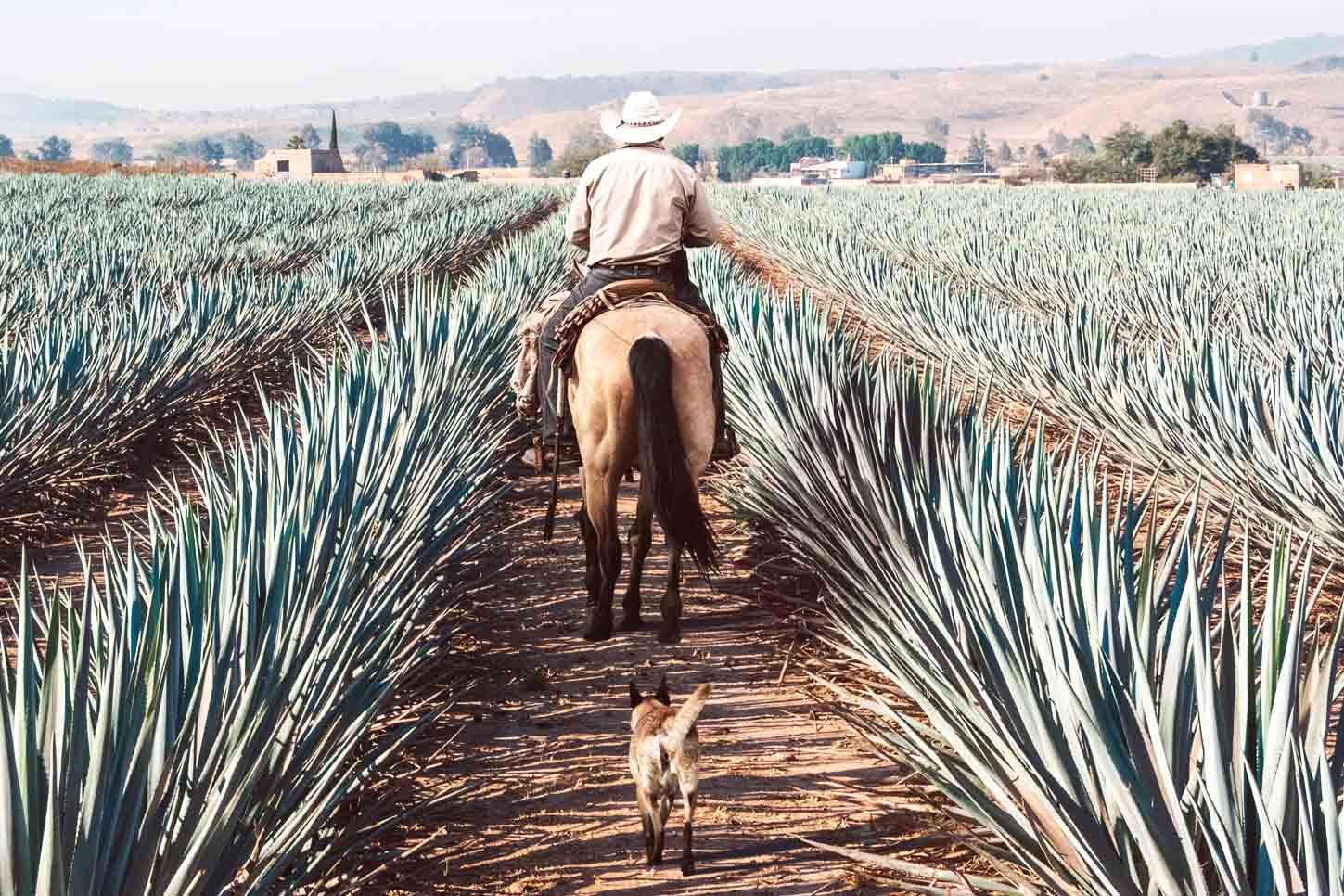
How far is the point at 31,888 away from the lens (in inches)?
71.3

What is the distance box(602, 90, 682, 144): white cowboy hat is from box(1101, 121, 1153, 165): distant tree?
265 ft

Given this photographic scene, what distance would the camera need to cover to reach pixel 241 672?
276 centimetres

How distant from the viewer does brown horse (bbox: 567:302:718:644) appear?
177 inches

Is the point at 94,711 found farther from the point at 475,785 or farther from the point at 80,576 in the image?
the point at 80,576

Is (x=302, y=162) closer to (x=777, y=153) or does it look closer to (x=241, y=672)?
(x=241, y=672)

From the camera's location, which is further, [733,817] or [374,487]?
[374,487]

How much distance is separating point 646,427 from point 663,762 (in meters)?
1.64

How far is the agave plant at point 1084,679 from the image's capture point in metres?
2.04

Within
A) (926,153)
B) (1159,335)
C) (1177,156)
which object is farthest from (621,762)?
(926,153)

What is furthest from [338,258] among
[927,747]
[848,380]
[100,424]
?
[927,747]

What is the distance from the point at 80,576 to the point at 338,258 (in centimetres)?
827

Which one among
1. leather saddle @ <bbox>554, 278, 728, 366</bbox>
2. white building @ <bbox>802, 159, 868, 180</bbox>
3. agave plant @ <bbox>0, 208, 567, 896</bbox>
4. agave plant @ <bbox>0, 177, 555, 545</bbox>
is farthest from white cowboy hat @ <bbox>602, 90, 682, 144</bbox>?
white building @ <bbox>802, 159, 868, 180</bbox>

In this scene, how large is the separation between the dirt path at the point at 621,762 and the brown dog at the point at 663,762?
0.11 meters

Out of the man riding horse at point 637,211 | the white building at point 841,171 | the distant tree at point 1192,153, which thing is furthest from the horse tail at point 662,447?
the white building at point 841,171
